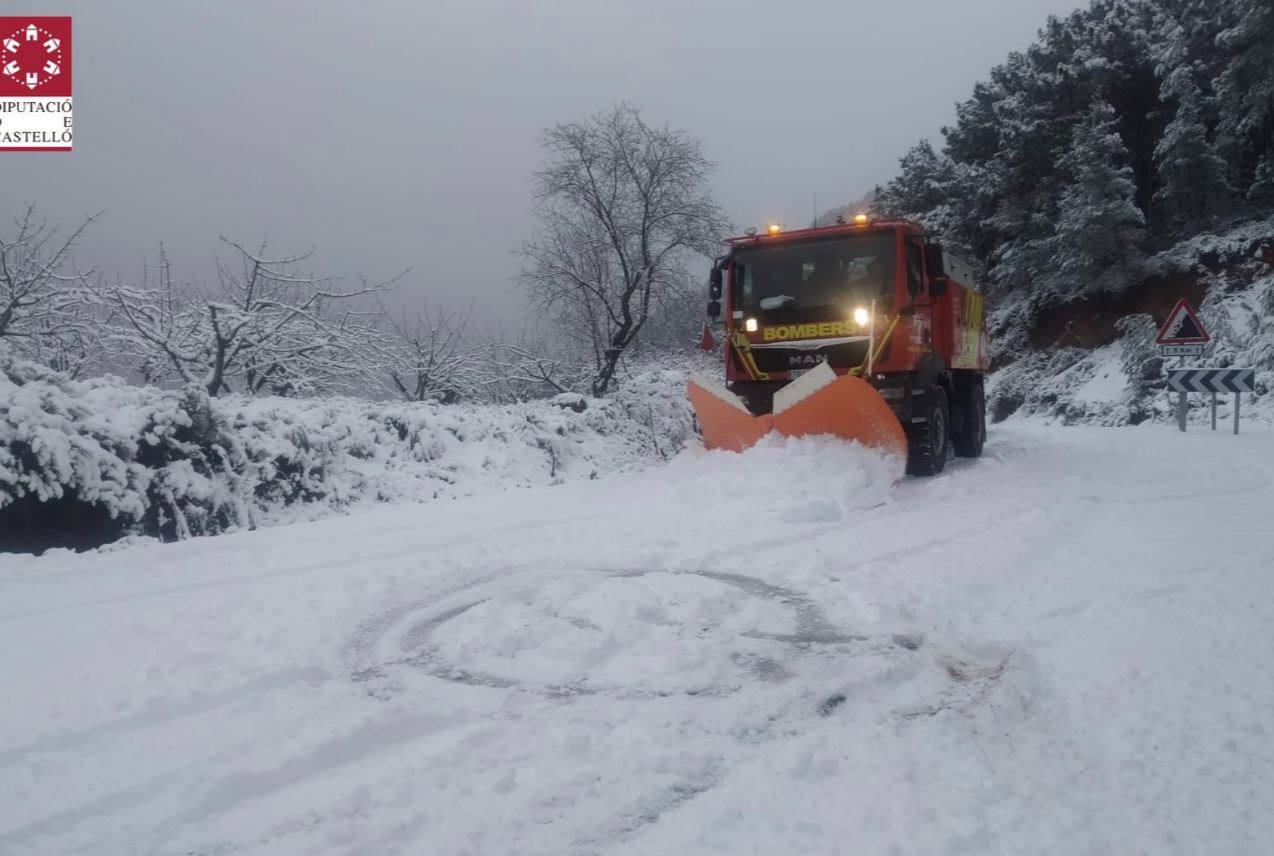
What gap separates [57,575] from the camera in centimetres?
572

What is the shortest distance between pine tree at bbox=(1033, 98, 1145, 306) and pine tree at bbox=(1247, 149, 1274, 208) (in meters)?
2.94

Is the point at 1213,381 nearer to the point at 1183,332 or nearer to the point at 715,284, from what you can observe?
the point at 1183,332

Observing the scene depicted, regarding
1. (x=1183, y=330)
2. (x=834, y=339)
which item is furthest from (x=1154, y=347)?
(x=834, y=339)

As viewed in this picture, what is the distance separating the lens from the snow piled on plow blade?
8406mm

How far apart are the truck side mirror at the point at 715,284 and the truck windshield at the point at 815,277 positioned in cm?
23

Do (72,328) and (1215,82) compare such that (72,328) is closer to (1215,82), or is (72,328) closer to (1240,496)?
(1240,496)

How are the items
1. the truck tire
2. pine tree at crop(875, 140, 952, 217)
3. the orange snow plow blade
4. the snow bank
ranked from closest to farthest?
the snow bank < the orange snow plow blade < the truck tire < pine tree at crop(875, 140, 952, 217)

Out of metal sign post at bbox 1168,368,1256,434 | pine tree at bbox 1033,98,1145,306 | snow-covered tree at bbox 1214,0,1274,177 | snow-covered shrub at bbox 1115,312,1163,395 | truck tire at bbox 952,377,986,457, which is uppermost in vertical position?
snow-covered tree at bbox 1214,0,1274,177

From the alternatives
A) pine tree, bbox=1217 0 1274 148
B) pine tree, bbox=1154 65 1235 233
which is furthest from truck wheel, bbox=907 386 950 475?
pine tree, bbox=1154 65 1235 233

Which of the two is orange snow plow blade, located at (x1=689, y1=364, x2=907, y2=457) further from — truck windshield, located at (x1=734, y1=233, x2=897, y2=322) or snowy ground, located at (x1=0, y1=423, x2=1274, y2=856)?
snowy ground, located at (x1=0, y1=423, x2=1274, y2=856)

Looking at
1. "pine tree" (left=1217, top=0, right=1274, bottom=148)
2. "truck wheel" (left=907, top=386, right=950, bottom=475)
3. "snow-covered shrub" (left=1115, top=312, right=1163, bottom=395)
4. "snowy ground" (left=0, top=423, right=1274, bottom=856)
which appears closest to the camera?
"snowy ground" (left=0, top=423, right=1274, bottom=856)

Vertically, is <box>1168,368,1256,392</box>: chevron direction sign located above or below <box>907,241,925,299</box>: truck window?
below

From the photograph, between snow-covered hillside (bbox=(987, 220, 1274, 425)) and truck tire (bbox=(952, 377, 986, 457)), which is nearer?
truck tire (bbox=(952, 377, 986, 457))

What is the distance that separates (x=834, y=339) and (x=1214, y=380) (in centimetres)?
1082
